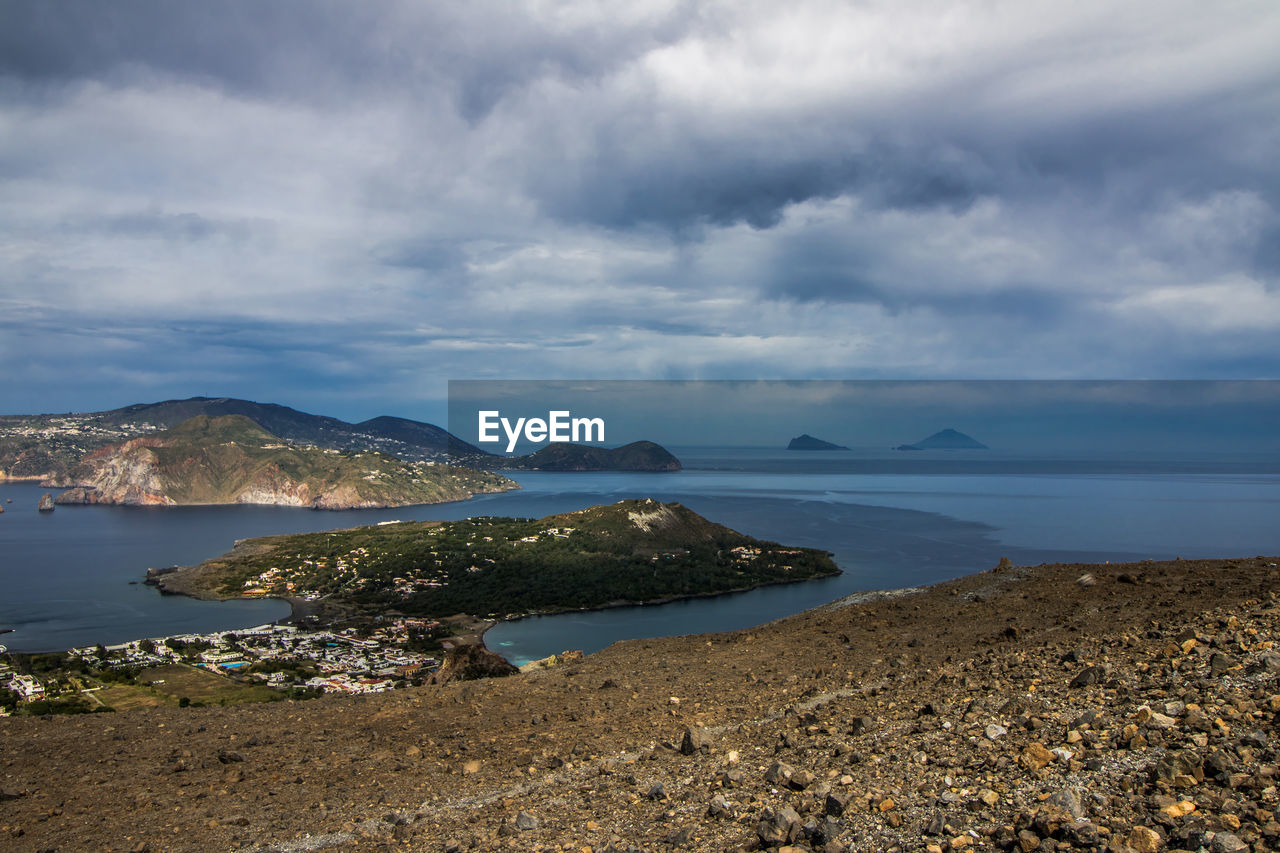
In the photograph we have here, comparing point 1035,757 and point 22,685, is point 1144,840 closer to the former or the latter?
point 1035,757

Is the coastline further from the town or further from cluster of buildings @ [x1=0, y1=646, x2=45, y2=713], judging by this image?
cluster of buildings @ [x1=0, y1=646, x2=45, y2=713]

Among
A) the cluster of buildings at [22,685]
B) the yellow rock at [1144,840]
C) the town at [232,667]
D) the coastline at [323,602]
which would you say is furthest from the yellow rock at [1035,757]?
the coastline at [323,602]

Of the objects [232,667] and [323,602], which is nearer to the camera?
[232,667]

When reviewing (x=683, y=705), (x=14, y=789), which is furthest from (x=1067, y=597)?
(x=14, y=789)

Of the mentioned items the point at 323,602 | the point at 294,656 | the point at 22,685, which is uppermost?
the point at 22,685

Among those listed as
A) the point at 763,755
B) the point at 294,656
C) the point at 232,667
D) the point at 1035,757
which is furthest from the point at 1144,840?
the point at 294,656

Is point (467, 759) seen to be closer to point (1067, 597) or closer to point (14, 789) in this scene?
point (14, 789)

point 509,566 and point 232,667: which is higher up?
point 232,667
